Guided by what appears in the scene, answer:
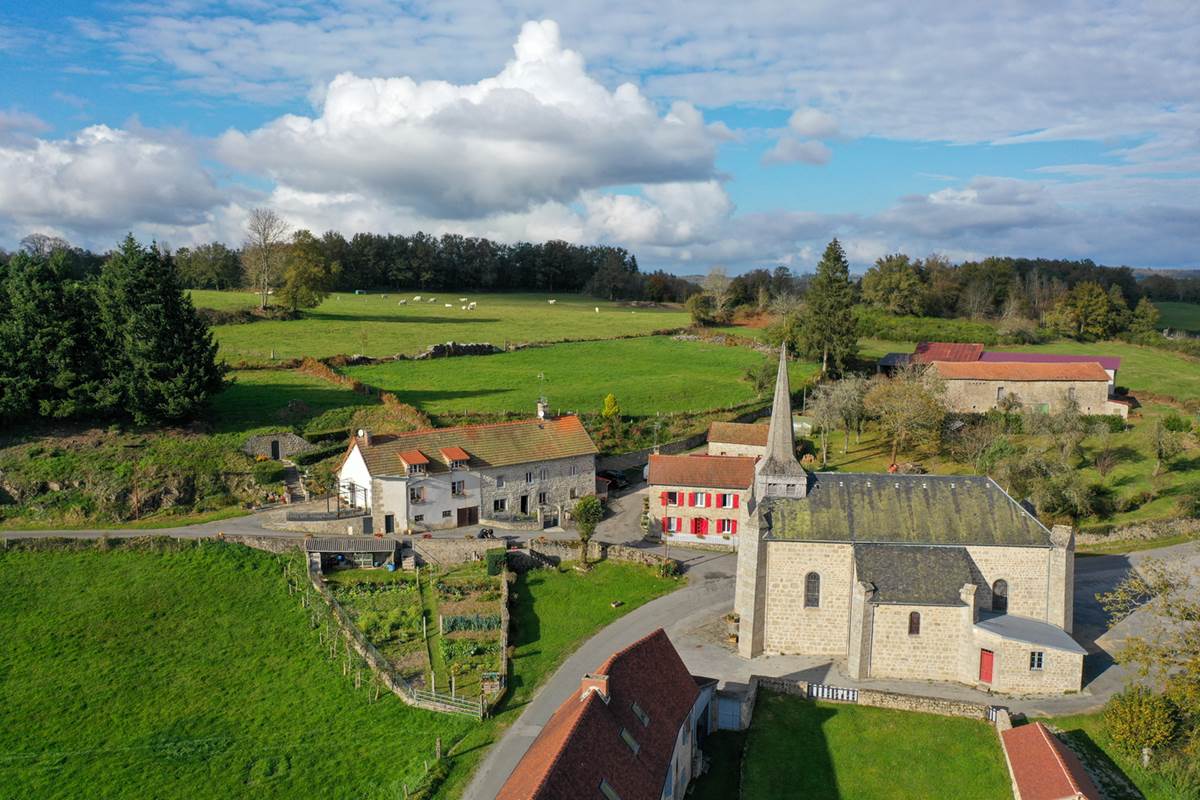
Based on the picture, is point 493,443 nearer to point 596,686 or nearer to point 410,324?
point 596,686

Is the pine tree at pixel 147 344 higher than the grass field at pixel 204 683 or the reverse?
higher

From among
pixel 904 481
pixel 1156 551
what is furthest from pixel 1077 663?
pixel 1156 551

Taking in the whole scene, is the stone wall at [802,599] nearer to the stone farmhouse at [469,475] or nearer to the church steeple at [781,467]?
the church steeple at [781,467]

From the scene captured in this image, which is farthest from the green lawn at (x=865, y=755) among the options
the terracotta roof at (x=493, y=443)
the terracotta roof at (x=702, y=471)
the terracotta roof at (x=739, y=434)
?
the terracotta roof at (x=739, y=434)

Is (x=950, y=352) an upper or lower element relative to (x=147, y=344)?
lower

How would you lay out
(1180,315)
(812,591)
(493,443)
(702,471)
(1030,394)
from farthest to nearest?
(1180,315) → (1030,394) → (493,443) → (702,471) → (812,591)

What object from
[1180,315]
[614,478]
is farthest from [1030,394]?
[1180,315]

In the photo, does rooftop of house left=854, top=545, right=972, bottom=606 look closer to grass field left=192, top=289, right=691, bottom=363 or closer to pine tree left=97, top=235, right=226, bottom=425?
pine tree left=97, top=235, right=226, bottom=425

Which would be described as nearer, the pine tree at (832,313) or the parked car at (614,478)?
the parked car at (614,478)
